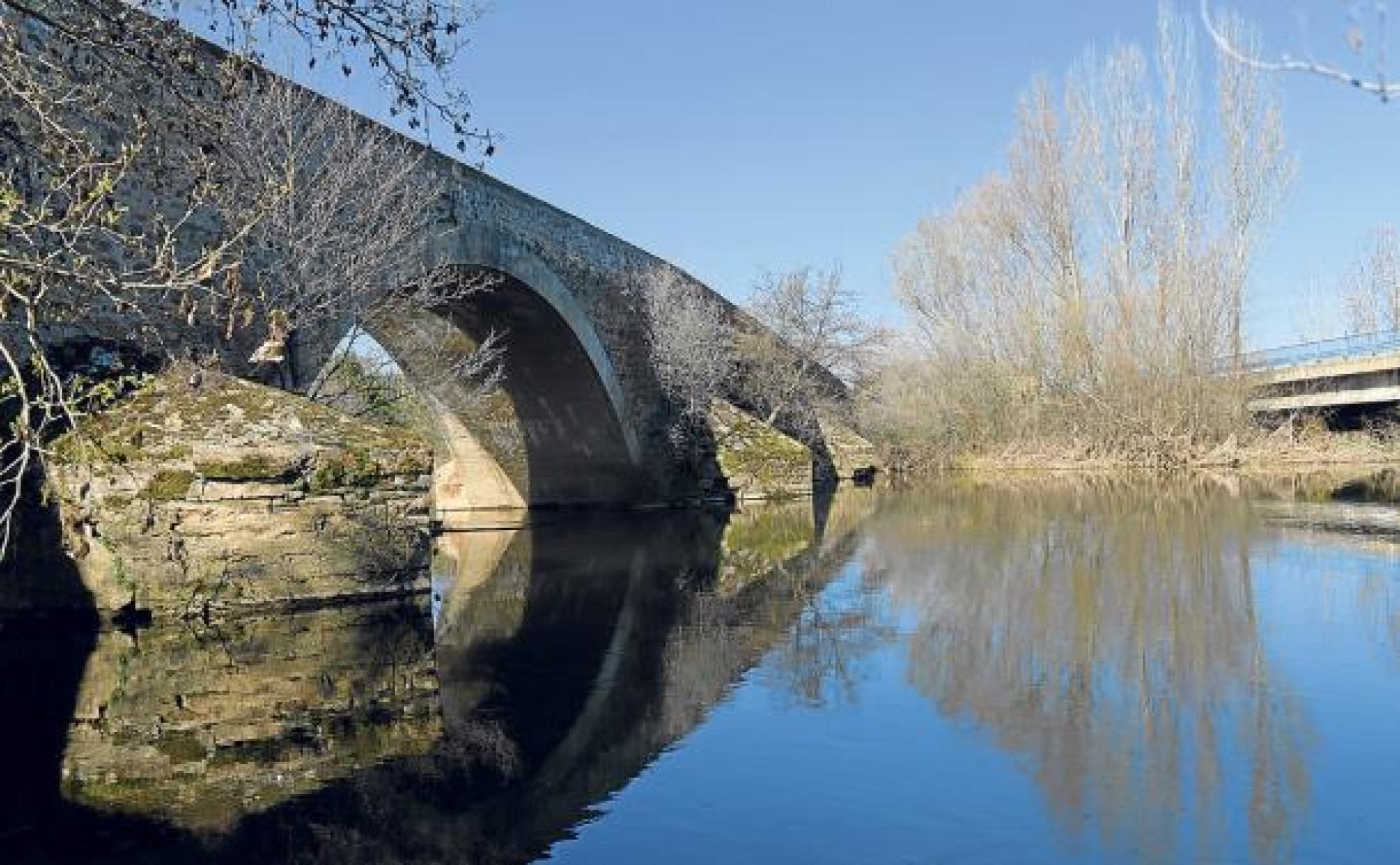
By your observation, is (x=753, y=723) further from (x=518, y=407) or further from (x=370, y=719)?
(x=518, y=407)

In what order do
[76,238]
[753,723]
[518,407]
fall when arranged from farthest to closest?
1. [518,407]
2. [753,723]
3. [76,238]

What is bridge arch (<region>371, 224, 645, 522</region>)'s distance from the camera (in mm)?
16469

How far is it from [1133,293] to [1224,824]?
2672 centimetres

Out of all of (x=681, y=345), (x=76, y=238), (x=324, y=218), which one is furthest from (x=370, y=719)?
(x=681, y=345)

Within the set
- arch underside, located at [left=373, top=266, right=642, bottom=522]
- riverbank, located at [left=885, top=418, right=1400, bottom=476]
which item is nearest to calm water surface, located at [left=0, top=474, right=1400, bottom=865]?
arch underside, located at [left=373, top=266, right=642, bottom=522]

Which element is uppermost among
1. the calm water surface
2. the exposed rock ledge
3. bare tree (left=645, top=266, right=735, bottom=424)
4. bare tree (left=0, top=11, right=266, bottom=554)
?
bare tree (left=645, top=266, right=735, bottom=424)

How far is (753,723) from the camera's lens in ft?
17.8

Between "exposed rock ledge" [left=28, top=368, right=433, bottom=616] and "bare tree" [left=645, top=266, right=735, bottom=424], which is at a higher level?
"bare tree" [left=645, top=266, right=735, bottom=424]

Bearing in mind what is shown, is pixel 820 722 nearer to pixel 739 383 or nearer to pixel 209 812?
pixel 209 812

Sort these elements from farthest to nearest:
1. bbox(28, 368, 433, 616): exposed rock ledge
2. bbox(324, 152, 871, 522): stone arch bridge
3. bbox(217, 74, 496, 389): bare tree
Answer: bbox(324, 152, 871, 522): stone arch bridge → bbox(217, 74, 496, 389): bare tree → bbox(28, 368, 433, 616): exposed rock ledge

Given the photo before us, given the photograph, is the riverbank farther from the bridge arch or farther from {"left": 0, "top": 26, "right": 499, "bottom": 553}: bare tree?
{"left": 0, "top": 26, "right": 499, "bottom": 553}: bare tree

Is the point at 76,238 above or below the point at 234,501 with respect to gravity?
above

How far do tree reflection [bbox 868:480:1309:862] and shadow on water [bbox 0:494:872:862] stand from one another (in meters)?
1.33

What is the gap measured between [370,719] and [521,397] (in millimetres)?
15284
